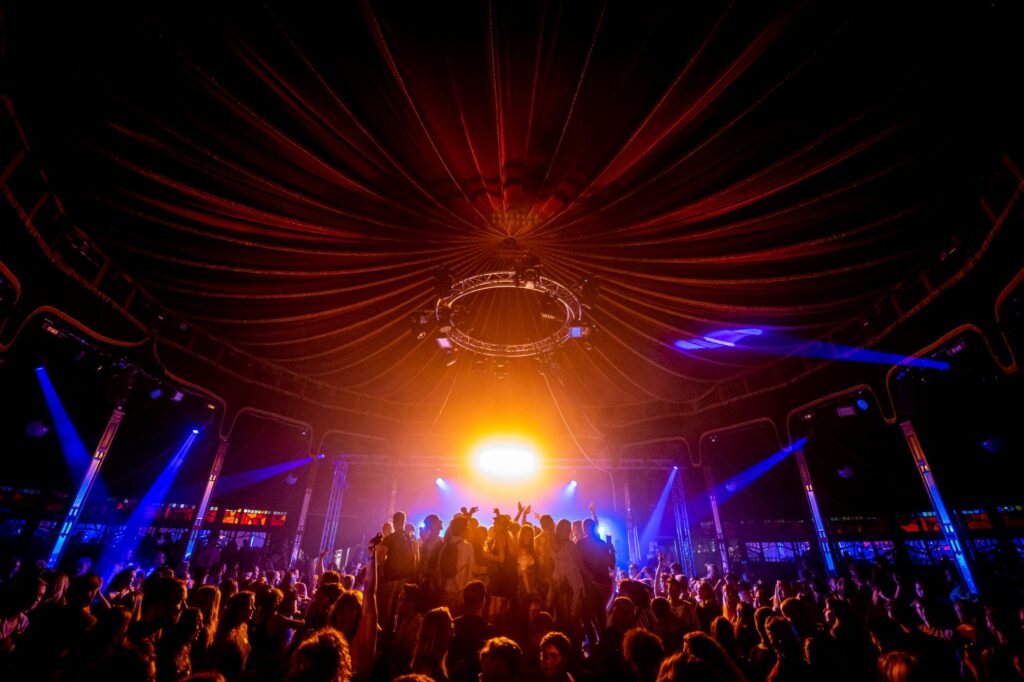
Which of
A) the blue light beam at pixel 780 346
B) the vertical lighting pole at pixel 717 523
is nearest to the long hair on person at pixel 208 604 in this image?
the blue light beam at pixel 780 346

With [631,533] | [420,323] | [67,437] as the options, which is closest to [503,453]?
[631,533]

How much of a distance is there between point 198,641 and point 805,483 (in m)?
11.5

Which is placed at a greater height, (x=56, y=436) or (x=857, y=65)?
(x=857, y=65)

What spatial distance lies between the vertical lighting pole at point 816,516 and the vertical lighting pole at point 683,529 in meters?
3.76

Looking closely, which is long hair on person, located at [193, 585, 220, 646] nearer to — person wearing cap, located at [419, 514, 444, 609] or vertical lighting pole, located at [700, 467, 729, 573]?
person wearing cap, located at [419, 514, 444, 609]

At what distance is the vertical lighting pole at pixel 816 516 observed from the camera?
9.25m

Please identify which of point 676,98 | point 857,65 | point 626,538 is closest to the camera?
point 857,65

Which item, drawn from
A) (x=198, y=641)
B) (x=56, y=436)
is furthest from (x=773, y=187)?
(x=56, y=436)

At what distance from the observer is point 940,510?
7383 millimetres

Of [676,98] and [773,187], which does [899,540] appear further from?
[676,98]

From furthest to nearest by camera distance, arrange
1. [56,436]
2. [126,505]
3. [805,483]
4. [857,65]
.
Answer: [126,505], [56,436], [805,483], [857,65]

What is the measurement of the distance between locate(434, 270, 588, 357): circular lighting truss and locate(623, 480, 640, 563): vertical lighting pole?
8.03 m

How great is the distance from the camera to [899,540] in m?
10.2

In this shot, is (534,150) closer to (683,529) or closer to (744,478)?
(744,478)
